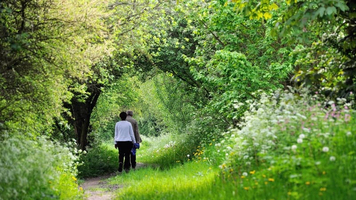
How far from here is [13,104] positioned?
7598 mm

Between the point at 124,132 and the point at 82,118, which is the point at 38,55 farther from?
the point at 82,118

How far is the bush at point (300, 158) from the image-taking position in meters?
4.49

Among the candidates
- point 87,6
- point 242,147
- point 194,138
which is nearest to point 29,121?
point 87,6

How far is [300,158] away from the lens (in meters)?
4.69

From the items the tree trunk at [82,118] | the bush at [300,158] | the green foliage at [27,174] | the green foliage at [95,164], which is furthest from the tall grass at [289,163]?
the tree trunk at [82,118]

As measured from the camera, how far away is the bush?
449 centimetres

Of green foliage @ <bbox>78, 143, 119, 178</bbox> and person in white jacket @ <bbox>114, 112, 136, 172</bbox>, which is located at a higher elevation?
person in white jacket @ <bbox>114, 112, 136, 172</bbox>

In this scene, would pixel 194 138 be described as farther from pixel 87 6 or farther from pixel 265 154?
pixel 265 154

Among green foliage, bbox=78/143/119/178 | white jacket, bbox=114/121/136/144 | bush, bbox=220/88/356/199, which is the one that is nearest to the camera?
bush, bbox=220/88/356/199

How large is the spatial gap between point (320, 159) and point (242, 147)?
1.78 meters

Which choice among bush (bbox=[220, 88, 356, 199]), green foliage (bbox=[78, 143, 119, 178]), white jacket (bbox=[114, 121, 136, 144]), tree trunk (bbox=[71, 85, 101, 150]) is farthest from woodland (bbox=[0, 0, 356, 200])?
tree trunk (bbox=[71, 85, 101, 150])

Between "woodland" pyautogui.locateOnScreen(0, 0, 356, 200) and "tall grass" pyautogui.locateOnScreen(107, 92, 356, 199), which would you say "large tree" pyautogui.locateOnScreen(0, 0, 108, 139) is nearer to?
"woodland" pyautogui.locateOnScreen(0, 0, 356, 200)

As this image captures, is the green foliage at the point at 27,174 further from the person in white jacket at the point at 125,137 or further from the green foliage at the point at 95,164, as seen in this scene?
the green foliage at the point at 95,164

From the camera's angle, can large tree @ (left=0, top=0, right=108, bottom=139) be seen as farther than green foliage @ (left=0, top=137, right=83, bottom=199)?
Yes
